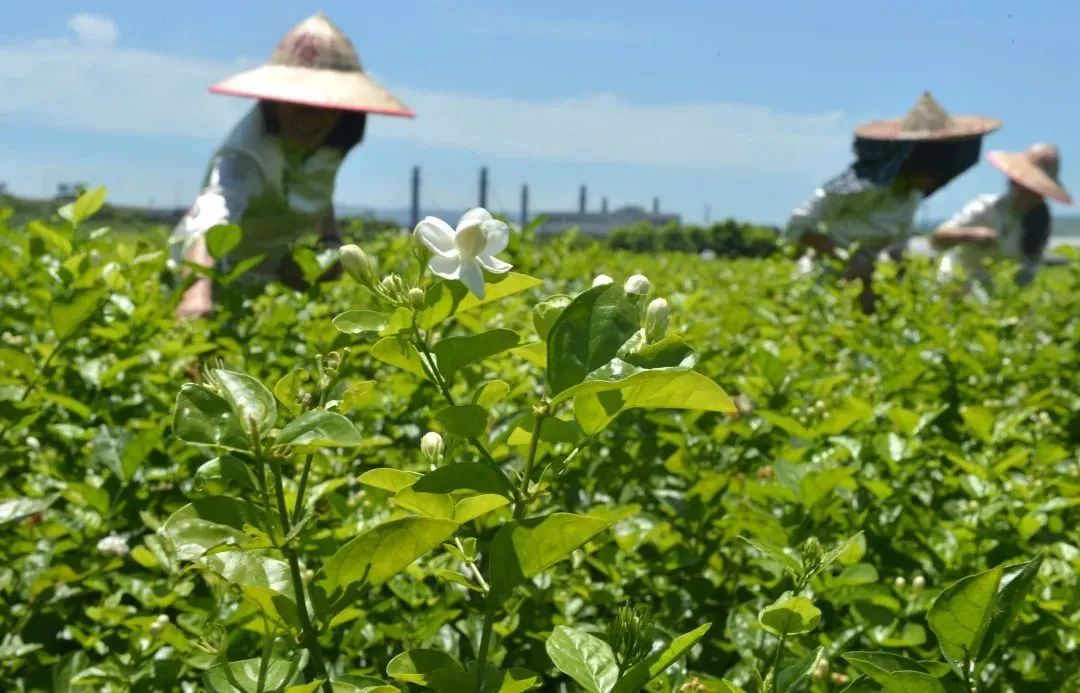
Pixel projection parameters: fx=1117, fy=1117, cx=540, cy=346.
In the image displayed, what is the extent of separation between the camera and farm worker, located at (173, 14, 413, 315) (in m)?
3.68

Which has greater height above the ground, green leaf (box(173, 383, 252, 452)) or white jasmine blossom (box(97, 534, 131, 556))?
green leaf (box(173, 383, 252, 452))

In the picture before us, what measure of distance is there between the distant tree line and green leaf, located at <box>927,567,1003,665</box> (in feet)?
52.3

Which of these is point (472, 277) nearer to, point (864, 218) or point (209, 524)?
point (209, 524)

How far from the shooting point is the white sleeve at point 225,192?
3.25 metres

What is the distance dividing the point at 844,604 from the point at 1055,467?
0.98 m

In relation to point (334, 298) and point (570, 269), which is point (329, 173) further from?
point (570, 269)

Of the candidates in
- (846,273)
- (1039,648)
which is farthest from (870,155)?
(1039,648)

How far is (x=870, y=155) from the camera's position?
6.46m

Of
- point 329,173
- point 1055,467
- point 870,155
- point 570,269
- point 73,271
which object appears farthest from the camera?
point 870,155

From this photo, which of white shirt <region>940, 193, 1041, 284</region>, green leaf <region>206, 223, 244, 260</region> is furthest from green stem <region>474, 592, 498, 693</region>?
white shirt <region>940, 193, 1041, 284</region>

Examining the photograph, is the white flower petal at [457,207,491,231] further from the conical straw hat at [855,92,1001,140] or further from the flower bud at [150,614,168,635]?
the conical straw hat at [855,92,1001,140]

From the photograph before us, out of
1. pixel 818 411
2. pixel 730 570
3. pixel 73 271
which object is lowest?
pixel 730 570

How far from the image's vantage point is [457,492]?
819 millimetres

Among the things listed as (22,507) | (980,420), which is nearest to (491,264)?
(22,507)
